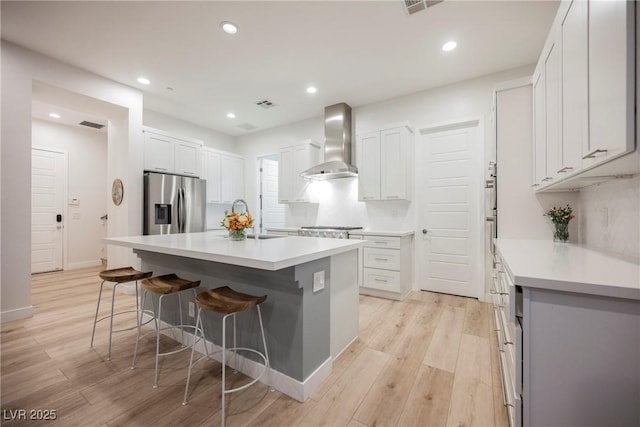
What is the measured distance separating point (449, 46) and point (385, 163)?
159cm

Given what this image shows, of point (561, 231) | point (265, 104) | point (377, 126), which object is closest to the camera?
point (561, 231)

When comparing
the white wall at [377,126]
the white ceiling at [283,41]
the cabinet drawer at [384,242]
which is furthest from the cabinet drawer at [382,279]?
the white ceiling at [283,41]

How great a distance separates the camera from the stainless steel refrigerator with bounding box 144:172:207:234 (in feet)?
13.0

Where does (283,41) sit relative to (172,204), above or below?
above

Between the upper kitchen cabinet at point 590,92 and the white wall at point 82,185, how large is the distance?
25.2 ft

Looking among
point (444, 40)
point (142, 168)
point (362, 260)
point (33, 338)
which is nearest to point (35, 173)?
point (142, 168)

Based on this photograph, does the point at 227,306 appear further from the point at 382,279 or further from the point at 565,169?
the point at 382,279

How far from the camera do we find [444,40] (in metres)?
2.75

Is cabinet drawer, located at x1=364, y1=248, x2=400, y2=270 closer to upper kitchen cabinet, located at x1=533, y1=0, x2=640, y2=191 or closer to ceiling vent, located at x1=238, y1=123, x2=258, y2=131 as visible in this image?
upper kitchen cabinet, located at x1=533, y1=0, x2=640, y2=191

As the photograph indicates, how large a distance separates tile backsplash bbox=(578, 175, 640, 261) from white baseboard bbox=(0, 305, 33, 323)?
528cm

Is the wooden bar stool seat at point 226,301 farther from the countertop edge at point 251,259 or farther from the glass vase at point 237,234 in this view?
the glass vase at point 237,234

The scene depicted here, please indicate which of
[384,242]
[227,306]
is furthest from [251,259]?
[384,242]

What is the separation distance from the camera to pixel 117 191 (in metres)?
4.01

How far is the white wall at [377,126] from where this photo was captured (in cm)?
352
